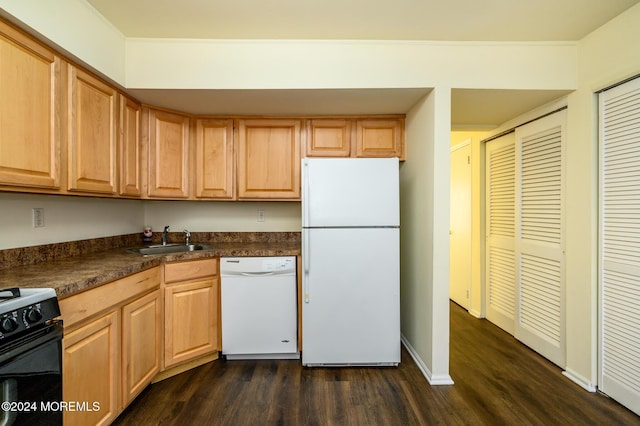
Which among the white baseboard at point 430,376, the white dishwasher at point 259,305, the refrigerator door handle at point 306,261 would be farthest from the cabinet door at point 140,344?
the white baseboard at point 430,376

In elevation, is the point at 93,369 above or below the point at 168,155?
below

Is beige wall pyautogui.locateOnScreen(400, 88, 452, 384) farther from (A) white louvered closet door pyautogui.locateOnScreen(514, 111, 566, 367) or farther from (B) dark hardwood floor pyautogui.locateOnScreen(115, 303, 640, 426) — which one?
(A) white louvered closet door pyautogui.locateOnScreen(514, 111, 566, 367)

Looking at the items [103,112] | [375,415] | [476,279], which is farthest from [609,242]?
[103,112]

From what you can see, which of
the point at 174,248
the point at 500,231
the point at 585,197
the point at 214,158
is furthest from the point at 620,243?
the point at 174,248

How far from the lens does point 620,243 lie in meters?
1.86

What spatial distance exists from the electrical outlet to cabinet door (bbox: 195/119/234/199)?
103 cm

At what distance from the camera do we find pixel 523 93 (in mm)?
2201

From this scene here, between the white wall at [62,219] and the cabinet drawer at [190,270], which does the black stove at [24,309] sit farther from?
the cabinet drawer at [190,270]

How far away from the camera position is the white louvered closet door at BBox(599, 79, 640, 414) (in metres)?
1.77

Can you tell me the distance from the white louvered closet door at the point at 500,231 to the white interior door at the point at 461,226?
251mm

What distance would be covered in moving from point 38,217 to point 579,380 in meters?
3.72

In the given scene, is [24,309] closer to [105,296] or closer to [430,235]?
[105,296]

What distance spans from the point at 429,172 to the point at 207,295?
75.7 inches

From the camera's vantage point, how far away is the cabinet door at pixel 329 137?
268cm
